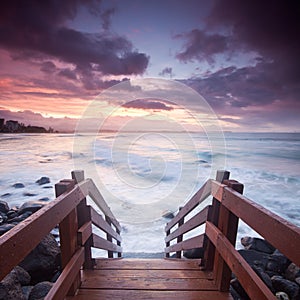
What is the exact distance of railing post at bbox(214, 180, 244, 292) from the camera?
1788 mm

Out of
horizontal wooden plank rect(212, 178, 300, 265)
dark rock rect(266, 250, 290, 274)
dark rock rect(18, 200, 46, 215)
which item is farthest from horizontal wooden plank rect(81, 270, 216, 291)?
dark rock rect(18, 200, 46, 215)

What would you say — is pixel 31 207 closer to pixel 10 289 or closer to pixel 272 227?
pixel 10 289

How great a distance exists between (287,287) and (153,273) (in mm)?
3148

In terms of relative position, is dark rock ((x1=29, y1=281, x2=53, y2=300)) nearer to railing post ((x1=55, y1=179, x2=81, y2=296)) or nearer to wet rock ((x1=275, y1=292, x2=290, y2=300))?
railing post ((x1=55, y1=179, x2=81, y2=296))

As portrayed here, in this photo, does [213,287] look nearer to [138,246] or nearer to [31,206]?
[138,246]

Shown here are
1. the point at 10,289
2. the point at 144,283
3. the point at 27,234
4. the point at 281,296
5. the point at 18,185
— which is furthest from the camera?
the point at 18,185

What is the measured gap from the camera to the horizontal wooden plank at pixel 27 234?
841 millimetres

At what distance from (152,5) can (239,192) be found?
9324 millimetres

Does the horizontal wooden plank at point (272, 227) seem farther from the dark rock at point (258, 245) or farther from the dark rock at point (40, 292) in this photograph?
the dark rock at point (258, 245)

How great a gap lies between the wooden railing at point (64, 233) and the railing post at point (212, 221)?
131 cm

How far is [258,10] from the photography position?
7.92m

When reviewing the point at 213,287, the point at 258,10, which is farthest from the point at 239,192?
the point at 258,10

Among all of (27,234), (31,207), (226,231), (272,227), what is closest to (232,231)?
(226,231)

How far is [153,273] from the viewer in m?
2.39
